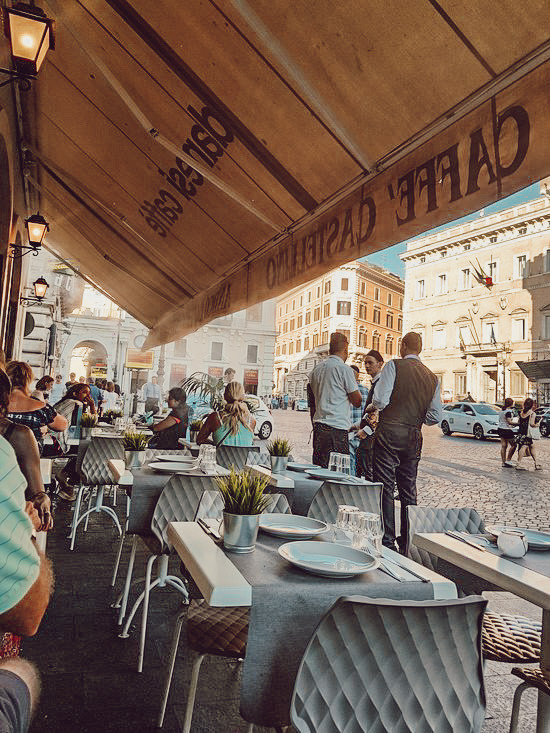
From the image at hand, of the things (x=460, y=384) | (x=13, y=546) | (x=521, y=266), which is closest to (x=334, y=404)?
(x=13, y=546)

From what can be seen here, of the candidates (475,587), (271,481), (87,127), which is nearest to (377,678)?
(475,587)

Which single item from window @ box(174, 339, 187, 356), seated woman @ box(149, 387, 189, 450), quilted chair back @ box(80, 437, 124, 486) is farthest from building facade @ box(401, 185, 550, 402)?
quilted chair back @ box(80, 437, 124, 486)

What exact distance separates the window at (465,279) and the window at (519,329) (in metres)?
5.13

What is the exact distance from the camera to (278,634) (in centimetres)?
144

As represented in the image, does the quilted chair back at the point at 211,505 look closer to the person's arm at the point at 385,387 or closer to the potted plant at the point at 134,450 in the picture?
the potted plant at the point at 134,450

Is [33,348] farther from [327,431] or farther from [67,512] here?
[327,431]

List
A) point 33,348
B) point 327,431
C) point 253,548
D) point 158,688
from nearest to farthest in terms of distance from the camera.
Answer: point 253,548, point 158,688, point 327,431, point 33,348

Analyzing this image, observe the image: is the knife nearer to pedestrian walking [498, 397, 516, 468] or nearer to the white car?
pedestrian walking [498, 397, 516, 468]

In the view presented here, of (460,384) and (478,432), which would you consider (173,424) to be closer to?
(478,432)

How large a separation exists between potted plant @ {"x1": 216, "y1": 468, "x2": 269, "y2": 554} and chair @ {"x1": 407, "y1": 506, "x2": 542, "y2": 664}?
1.01 m

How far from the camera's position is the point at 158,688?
8.45ft

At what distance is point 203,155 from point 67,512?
14.1 feet

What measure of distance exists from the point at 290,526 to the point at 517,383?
127 ft

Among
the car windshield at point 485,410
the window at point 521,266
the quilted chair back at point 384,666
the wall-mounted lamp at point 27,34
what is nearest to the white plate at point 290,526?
the quilted chair back at point 384,666
